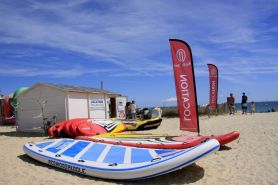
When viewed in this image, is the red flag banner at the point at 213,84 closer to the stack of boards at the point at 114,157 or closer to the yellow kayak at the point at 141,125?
the yellow kayak at the point at 141,125

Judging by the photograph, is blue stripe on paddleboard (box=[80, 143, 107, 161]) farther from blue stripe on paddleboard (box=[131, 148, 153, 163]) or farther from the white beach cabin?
the white beach cabin

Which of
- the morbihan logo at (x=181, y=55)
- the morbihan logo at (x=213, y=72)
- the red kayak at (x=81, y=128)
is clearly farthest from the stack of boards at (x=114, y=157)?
the morbihan logo at (x=213, y=72)

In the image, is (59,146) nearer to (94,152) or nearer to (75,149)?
(75,149)

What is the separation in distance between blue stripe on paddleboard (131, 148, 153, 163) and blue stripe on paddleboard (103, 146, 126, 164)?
262 mm

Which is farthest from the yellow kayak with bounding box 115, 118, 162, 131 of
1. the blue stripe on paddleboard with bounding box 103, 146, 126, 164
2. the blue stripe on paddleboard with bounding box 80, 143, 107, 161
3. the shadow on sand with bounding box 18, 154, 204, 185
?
the shadow on sand with bounding box 18, 154, 204, 185

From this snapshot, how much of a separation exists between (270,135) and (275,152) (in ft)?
9.83

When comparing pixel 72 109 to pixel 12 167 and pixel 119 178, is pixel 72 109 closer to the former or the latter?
pixel 12 167

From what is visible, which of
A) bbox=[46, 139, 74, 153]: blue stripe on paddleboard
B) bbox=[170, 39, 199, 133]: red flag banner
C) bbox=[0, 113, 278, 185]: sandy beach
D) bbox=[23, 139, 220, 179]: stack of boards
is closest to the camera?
bbox=[23, 139, 220, 179]: stack of boards

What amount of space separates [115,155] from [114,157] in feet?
0.57

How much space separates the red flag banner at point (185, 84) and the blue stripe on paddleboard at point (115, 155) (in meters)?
2.34

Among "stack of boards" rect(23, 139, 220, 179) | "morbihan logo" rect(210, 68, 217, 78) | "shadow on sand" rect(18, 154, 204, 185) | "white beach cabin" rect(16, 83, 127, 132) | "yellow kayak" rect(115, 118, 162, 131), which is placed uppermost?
"morbihan logo" rect(210, 68, 217, 78)

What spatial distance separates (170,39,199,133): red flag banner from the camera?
9766 millimetres

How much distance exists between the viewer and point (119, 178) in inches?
281

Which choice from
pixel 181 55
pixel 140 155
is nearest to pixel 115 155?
pixel 140 155
